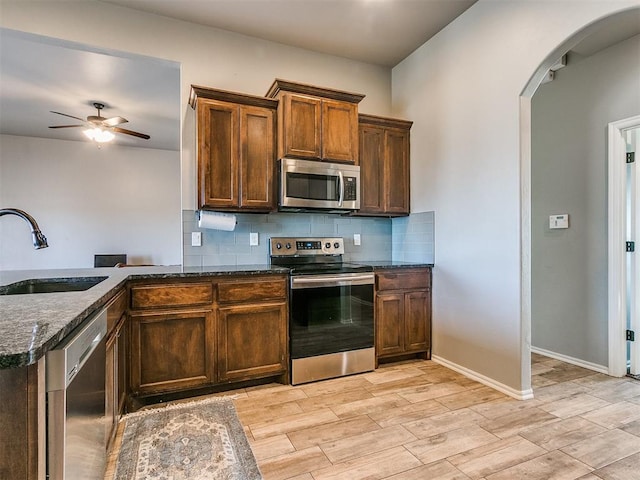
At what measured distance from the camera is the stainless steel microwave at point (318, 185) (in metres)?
2.89

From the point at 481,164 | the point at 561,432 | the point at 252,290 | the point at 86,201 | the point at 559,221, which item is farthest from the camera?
the point at 86,201

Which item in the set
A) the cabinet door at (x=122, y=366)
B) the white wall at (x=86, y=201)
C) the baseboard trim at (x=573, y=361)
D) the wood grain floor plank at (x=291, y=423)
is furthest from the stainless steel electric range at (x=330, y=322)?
the white wall at (x=86, y=201)

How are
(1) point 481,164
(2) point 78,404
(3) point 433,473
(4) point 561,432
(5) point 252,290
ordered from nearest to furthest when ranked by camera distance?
(2) point 78,404 < (3) point 433,473 < (4) point 561,432 < (5) point 252,290 < (1) point 481,164

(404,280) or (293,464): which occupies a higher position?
(404,280)

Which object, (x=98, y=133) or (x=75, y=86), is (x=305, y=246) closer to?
(x=98, y=133)

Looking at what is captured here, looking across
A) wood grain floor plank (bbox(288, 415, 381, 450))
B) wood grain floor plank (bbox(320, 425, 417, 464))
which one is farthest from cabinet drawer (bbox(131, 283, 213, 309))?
wood grain floor plank (bbox(320, 425, 417, 464))

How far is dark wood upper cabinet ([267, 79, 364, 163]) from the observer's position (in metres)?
2.89

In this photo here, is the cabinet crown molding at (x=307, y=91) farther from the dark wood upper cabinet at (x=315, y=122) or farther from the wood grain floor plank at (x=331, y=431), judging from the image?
the wood grain floor plank at (x=331, y=431)

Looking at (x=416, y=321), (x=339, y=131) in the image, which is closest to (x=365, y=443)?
(x=416, y=321)

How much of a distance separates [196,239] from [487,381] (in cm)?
260

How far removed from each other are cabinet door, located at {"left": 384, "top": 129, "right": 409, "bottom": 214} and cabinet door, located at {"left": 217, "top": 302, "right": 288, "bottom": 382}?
5.07 ft

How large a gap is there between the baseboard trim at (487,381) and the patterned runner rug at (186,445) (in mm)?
1830

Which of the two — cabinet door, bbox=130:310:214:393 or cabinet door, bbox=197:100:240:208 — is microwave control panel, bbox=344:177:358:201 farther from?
cabinet door, bbox=130:310:214:393

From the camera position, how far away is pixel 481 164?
2.75 meters
